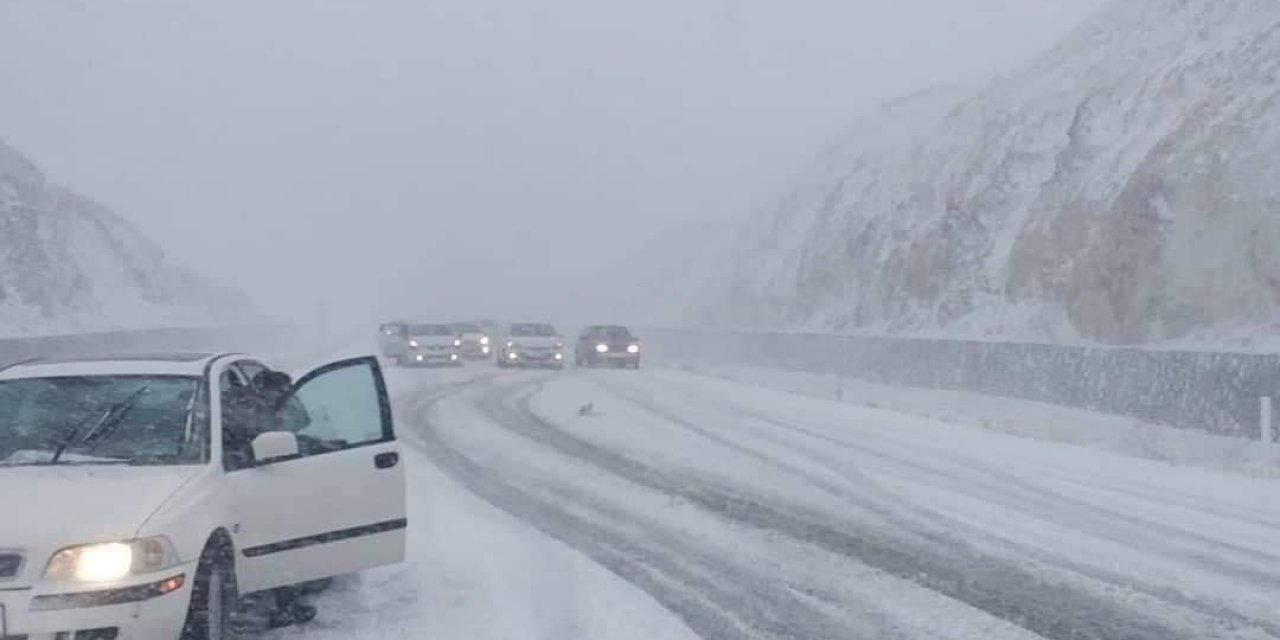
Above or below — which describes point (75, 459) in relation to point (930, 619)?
above

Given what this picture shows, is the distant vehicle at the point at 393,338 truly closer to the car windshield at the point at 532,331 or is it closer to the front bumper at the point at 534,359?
the car windshield at the point at 532,331

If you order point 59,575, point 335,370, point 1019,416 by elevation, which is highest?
point 335,370

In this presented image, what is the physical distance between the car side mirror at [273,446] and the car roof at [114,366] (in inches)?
32.5

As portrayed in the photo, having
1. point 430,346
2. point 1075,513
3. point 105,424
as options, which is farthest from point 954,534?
point 430,346

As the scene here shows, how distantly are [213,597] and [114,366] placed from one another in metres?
1.88

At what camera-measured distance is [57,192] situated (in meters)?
58.5

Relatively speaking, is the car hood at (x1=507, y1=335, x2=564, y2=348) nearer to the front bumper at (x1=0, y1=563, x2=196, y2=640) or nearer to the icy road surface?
the icy road surface

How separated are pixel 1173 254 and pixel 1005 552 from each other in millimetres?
21305

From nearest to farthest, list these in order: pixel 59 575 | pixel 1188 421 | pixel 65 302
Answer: pixel 59 575 → pixel 1188 421 → pixel 65 302

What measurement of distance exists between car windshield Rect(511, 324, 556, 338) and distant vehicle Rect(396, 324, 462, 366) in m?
1.82

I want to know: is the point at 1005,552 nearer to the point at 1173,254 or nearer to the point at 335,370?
the point at 335,370

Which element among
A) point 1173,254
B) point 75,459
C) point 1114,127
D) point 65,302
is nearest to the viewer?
point 75,459

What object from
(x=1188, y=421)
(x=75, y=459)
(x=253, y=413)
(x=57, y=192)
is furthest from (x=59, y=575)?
(x=57, y=192)

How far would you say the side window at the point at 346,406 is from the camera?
891 cm
